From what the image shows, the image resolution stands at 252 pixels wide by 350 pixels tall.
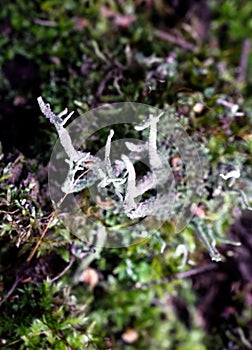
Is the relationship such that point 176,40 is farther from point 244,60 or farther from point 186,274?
point 186,274

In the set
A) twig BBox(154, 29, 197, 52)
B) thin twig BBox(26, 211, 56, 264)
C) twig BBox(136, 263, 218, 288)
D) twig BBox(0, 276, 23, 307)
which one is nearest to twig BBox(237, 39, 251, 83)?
twig BBox(154, 29, 197, 52)

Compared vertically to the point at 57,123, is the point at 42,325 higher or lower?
lower

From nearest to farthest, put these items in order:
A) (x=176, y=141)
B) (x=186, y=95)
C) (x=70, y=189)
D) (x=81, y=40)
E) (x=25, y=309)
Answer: (x=70, y=189), (x=25, y=309), (x=176, y=141), (x=186, y=95), (x=81, y=40)

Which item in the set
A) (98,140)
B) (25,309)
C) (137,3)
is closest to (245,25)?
(137,3)

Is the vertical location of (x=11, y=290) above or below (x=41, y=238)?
below

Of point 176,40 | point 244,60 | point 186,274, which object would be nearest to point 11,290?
point 186,274

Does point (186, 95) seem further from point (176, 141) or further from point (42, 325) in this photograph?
point (42, 325)

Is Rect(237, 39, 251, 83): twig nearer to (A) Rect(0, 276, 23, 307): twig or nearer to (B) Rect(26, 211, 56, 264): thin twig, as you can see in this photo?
(B) Rect(26, 211, 56, 264): thin twig
